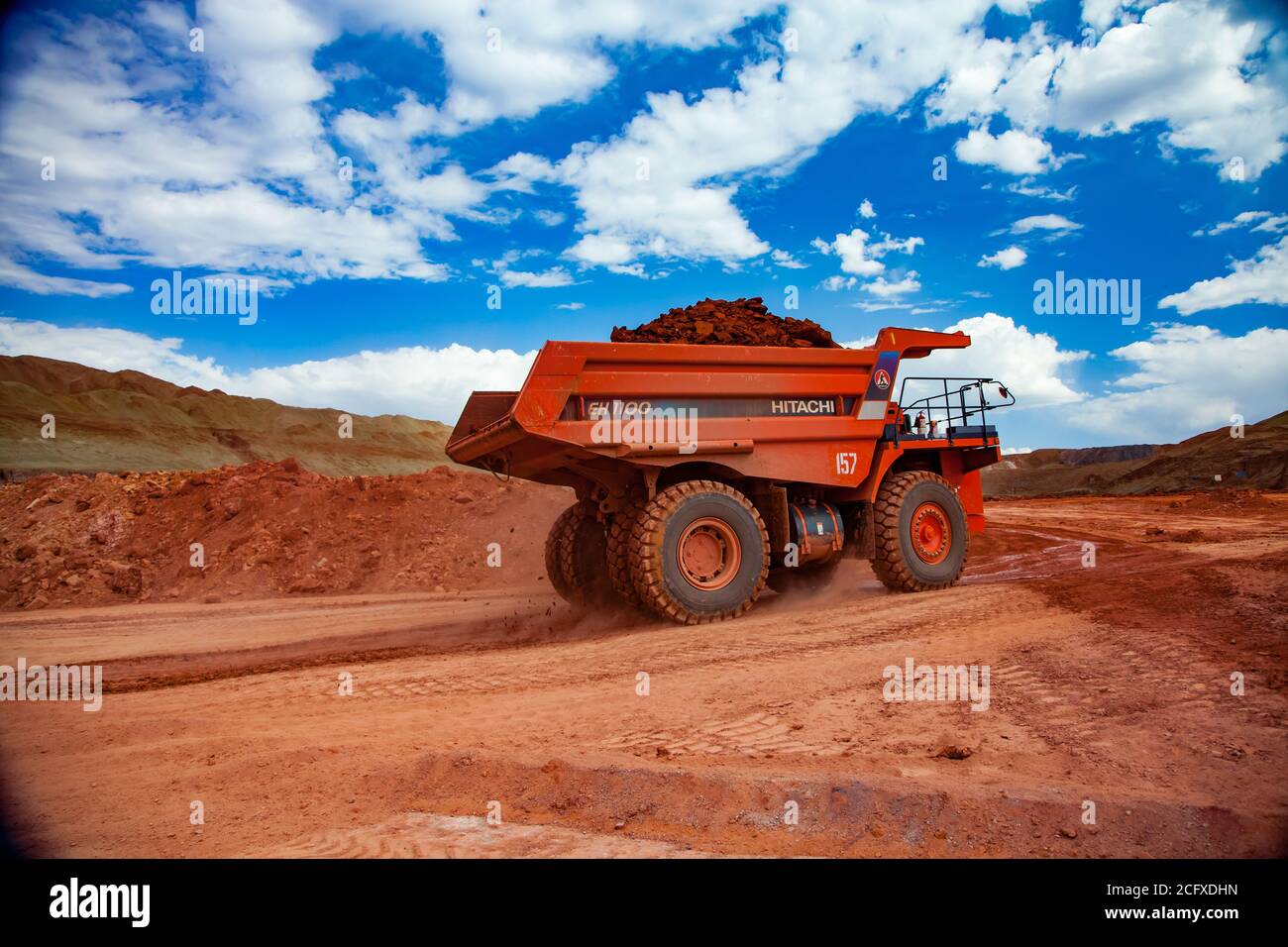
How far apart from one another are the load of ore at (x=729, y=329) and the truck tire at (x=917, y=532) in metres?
2.01

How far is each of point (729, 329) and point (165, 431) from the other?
64.1 meters

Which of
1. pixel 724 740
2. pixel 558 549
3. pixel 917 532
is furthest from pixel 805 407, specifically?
pixel 724 740

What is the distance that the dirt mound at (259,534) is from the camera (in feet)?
46.9

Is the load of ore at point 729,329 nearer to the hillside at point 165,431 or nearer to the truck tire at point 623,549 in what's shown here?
the truck tire at point 623,549

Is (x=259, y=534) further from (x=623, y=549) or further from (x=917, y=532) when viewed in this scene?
(x=917, y=532)

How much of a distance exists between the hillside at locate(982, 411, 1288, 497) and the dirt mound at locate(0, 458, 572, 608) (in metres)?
30.1

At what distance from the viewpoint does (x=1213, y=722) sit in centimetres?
433

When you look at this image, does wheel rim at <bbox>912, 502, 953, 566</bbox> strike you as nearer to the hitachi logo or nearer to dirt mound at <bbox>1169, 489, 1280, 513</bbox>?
the hitachi logo

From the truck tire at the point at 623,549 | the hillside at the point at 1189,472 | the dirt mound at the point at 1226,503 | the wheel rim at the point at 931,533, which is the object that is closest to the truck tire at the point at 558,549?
the truck tire at the point at 623,549

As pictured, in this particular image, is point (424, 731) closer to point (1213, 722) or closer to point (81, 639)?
point (1213, 722)
